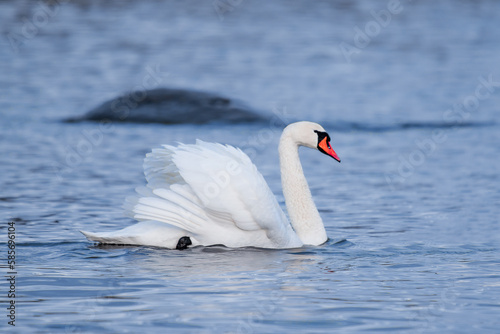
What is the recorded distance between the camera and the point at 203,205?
9.38 m

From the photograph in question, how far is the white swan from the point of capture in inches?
366

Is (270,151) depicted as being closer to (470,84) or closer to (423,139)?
(423,139)

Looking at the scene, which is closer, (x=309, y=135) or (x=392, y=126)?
(x=309, y=135)

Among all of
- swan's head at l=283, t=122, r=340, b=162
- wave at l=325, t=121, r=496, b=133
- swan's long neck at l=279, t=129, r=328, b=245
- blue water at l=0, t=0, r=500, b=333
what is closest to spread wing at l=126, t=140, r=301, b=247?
blue water at l=0, t=0, r=500, b=333

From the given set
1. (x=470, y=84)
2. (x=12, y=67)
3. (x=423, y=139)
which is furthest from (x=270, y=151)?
(x=12, y=67)

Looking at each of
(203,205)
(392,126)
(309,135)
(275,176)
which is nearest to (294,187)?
(309,135)

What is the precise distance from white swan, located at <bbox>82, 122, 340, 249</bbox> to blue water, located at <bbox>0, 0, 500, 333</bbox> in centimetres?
15

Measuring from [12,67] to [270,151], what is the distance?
1160 centimetres

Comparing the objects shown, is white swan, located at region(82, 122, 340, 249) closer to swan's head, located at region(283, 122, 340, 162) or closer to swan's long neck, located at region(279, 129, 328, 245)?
swan's long neck, located at region(279, 129, 328, 245)

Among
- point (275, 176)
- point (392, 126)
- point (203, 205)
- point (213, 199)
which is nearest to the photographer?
point (213, 199)

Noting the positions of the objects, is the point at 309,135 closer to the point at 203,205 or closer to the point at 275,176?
the point at 203,205

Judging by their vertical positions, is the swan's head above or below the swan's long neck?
above

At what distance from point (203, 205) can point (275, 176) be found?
186 inches

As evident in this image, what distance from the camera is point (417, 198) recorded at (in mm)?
12672
